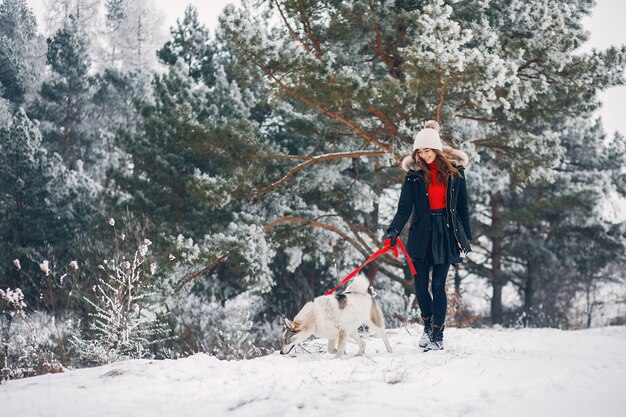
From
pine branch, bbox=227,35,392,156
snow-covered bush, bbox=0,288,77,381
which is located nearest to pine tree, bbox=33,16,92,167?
pine branch, bbox=227,35,392,156

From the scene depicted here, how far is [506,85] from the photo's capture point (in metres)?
8.04

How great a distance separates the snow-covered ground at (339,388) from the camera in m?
2.70

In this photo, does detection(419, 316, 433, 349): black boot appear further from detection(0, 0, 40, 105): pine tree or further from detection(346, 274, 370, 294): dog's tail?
detection(0, 0, 40, 105): pine tree

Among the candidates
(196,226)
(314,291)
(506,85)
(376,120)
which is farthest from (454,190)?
(314,291)

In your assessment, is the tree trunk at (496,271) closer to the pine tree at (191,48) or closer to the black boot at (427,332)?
the pine tree at (191,48)

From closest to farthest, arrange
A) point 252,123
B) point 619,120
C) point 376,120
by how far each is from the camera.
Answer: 1. point 376,120
2. point 252,123
3. point 619,120

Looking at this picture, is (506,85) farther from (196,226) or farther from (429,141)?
(196,226)

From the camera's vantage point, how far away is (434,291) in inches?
177

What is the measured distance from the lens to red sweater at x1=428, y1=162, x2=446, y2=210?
175 inches

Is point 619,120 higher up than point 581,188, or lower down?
higher up

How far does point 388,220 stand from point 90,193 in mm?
10147

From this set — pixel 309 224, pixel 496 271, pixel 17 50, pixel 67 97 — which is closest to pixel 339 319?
pixel 309 224

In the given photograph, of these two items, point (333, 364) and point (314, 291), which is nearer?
point (333, 364)

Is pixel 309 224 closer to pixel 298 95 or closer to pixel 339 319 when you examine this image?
pixel 298 95
